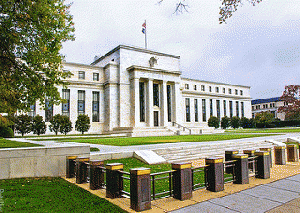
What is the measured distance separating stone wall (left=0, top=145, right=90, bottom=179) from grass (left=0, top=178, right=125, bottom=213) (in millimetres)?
503

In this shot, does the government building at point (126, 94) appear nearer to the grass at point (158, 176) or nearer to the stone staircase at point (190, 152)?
the stone staircase at point (190, 152)

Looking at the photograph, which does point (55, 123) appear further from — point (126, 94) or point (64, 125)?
point (126, 94)

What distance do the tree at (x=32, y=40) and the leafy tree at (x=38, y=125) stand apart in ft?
Result: 85.6

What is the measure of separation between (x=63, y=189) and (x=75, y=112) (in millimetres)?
39130

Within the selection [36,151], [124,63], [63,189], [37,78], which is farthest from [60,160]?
[124,63]

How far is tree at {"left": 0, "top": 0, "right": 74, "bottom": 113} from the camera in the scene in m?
11.4

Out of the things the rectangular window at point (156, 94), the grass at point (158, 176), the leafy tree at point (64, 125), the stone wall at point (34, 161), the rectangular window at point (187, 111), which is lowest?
the grass at point (158, 176)

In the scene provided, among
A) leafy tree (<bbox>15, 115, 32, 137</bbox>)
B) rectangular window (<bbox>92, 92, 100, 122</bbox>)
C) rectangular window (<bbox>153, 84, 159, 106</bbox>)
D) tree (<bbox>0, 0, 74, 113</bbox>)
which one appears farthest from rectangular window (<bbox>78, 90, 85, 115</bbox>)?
tree (<bbox>0, 0, 74, 113</bbox>)

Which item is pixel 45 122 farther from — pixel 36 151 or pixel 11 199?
pixel 11 199

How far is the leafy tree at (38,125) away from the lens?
37972 mm

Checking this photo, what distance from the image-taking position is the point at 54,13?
12.2 m

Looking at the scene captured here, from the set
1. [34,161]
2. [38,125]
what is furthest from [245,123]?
[34,161]

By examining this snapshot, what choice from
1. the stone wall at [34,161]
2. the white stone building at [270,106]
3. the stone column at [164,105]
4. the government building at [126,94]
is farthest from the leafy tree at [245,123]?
the stone wall at [34,161]

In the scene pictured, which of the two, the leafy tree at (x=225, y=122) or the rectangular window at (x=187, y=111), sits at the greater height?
the rectangular window at (x=187, y=111)
